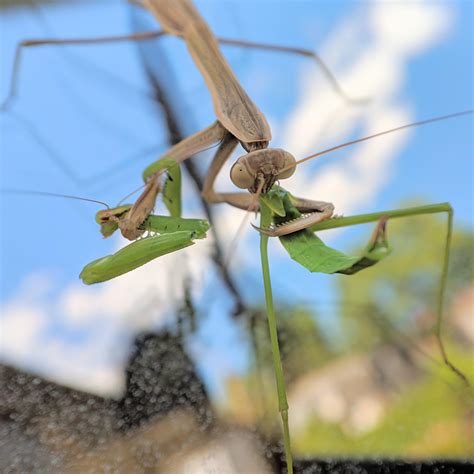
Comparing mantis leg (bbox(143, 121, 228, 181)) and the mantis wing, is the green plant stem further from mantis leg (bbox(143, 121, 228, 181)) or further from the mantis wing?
mantis leg (bbox(143, 121, 228, 181))

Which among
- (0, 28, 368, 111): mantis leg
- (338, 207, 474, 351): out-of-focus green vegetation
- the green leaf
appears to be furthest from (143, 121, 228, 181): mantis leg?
(0, 28, 368, 111): mantis leg

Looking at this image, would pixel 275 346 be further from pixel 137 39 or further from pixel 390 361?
pixel 137 39

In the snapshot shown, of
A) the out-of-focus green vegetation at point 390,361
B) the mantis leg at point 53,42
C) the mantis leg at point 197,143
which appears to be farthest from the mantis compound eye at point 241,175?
the mantis leg at point 53,42

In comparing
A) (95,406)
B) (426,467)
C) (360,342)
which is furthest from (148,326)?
(426,467)

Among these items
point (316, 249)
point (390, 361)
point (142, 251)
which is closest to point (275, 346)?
point (316, 249)

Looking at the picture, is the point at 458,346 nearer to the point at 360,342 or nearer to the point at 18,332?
the point at 360,342
